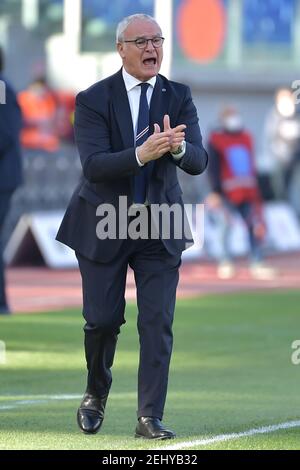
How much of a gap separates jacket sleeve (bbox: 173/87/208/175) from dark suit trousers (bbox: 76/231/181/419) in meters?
0.43

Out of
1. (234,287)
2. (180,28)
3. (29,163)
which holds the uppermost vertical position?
(180,28)

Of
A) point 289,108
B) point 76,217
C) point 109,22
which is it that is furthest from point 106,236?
point 109,22

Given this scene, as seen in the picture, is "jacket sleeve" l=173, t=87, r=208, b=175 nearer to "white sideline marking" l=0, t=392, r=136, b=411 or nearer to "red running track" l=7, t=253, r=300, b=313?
"white sideline marking" l=0, t=392, r=136, b=411

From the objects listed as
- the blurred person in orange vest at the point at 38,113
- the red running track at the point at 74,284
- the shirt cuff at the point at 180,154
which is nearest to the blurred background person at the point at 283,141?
the red running track at the point at 74,284

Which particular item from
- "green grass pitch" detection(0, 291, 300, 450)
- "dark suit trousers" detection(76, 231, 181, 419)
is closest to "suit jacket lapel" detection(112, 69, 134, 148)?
"dark suit trousers" detection(76, 231, 181, 419)

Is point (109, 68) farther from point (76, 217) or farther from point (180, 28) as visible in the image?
point (76, 217)

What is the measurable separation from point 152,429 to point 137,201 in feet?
3.87

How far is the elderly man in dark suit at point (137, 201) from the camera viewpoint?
24.8 ft

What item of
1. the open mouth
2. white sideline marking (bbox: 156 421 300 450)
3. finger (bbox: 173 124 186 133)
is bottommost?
white sideline marking (bbox: 156 421 300 450)

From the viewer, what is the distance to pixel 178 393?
31.5 feet

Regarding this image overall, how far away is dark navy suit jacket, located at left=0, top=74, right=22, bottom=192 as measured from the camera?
13336 millimetres

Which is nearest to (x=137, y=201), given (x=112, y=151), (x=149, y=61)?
(x=112, y=151)
